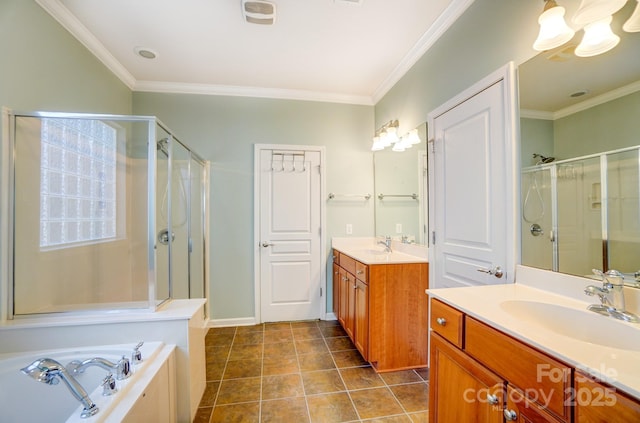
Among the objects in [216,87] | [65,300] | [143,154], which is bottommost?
[65,300]

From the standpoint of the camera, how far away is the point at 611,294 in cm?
91

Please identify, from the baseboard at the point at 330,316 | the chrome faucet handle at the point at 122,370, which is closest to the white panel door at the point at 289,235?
the baseboard at the point at 330,316

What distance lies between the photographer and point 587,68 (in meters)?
1.07

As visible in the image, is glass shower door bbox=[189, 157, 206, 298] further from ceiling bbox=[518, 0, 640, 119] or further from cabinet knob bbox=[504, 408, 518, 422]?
ceiling bbox=[518, 0, 640, 119]

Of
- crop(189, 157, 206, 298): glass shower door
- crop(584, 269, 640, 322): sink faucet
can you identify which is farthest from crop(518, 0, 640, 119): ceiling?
crop(189, 157, 206, 298): glass shower door

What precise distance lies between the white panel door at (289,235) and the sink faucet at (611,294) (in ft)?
7.62

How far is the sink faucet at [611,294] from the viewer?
0.89 meters

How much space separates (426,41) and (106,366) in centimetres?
284

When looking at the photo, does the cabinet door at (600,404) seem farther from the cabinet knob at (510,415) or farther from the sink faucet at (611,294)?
the sink faucet at (611,294)

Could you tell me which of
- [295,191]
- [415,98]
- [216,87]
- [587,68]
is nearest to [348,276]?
[295,191]

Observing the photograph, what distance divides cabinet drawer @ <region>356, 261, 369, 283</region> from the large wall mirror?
970 millimetres

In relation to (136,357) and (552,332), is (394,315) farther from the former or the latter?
(136,357)

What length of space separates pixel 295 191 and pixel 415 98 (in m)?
1.53

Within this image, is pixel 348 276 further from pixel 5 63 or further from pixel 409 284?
pixel 5 63
